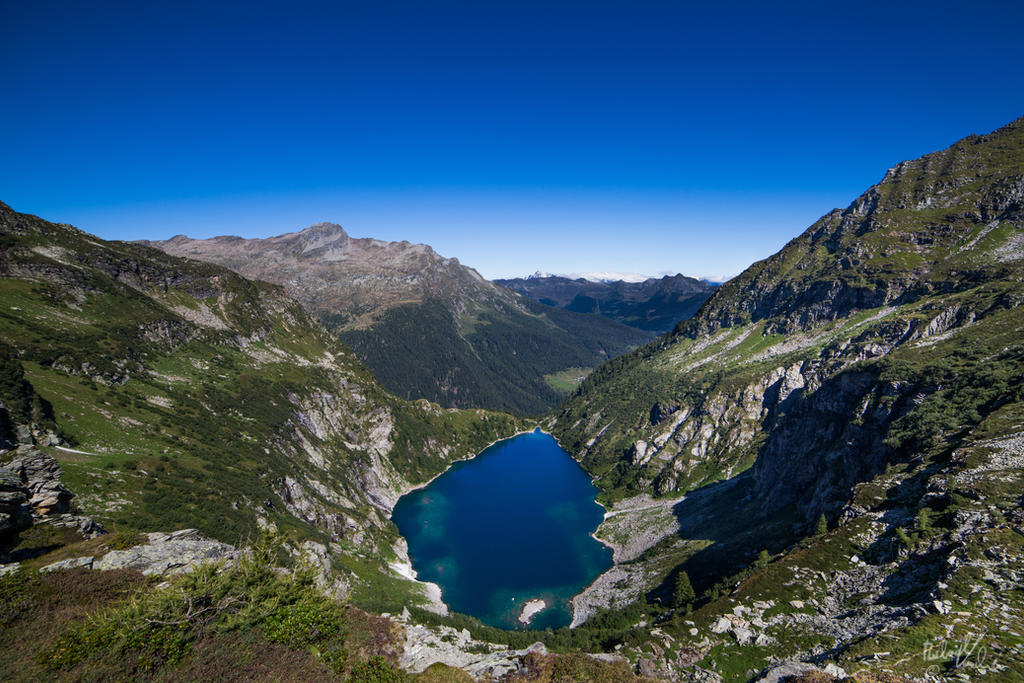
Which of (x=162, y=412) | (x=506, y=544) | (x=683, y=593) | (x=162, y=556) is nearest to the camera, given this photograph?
(x=162, y=556)

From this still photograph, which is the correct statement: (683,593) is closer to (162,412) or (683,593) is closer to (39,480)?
(39,480)

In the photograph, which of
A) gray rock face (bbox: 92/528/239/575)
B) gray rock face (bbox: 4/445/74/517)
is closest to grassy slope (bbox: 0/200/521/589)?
gray rock face (bbox: 4/445/74/517)

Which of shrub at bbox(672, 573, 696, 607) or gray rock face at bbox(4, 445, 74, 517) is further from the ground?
gray rock face at bbox(4, 445, 74, 517)

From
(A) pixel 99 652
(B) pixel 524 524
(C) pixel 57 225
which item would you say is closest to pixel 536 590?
(B) pixel 524 524

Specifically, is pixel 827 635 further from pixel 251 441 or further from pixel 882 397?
pixel 251 441

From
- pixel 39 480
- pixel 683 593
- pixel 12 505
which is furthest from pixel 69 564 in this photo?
pixel 683 593

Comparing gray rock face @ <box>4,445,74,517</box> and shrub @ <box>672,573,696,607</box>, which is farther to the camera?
shrub @ <box>672,573,696,607</box>

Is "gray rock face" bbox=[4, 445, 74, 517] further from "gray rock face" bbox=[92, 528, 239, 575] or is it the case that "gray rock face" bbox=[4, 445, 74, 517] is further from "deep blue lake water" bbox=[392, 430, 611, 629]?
"deep blue lake water" bbox=[392, 430, 611, 629]

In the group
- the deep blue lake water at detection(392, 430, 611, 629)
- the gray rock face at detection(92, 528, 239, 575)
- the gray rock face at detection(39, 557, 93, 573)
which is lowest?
the deep blue lake water at detection(392, 430, 611, 629)
